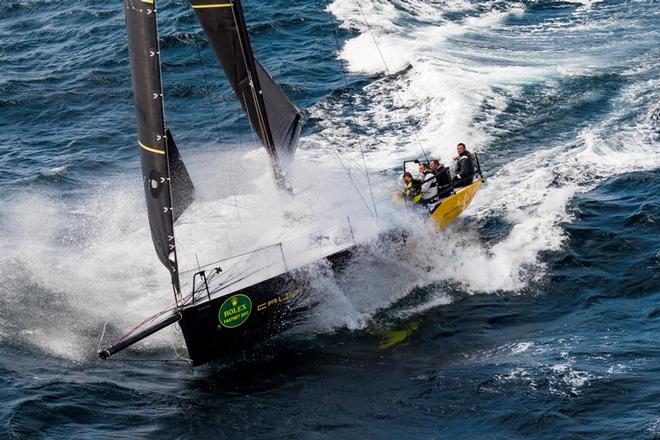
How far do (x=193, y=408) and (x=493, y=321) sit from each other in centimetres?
518

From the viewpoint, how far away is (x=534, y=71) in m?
24.7

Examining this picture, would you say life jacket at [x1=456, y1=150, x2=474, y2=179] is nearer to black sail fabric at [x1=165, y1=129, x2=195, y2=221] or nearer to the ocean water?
the ocean water

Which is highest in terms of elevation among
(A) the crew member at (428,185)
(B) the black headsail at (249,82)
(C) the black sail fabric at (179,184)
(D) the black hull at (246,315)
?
(B) the black headsail at (249,82)

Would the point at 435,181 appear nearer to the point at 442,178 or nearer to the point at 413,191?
the point at 442,178

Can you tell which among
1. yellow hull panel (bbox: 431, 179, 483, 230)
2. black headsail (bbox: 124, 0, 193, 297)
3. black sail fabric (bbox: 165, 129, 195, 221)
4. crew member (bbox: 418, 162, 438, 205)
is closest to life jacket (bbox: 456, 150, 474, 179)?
yellow hull panel (bbox: 431, 179, 483, 230)

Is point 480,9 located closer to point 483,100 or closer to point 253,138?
point 483,100

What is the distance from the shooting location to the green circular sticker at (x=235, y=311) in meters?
12.6

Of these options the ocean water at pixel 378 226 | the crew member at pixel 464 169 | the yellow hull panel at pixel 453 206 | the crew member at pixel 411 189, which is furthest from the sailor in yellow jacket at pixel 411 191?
the crew member at pixel 464 169

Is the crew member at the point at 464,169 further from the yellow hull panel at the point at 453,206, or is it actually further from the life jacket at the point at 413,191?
the life jacket at the point at 413,191

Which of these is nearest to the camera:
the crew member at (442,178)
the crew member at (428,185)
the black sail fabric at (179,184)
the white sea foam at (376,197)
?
the black sail fabric at (179,184)

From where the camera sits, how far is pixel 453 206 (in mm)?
16312

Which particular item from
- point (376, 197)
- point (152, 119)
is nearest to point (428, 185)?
point (376, 197)

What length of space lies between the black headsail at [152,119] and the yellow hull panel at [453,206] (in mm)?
5787

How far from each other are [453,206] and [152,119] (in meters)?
7.03
